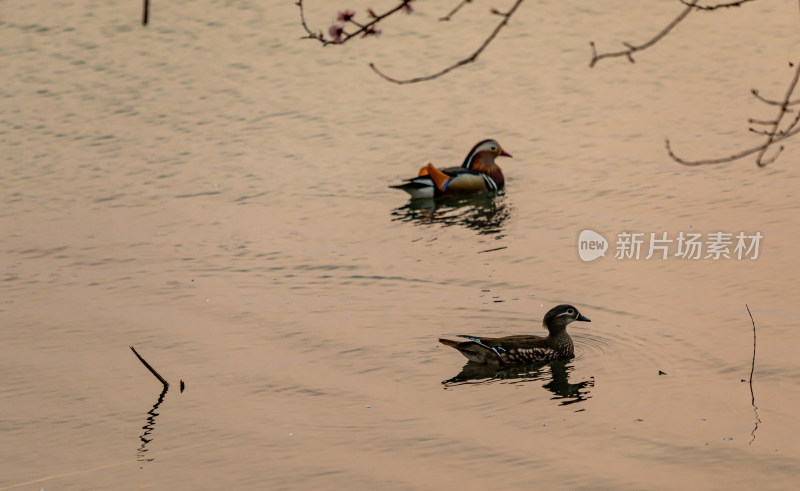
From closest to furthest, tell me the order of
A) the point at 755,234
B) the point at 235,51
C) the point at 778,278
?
the point at 778,278
the point at 755,234
the point at 235,51

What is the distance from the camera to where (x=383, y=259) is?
660 inches

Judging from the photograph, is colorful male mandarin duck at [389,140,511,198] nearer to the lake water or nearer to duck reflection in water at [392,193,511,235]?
duck reflection in water at [392,193,511,235]

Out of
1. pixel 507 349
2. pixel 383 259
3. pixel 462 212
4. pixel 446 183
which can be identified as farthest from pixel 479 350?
pixel 446 183

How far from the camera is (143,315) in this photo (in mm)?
15047

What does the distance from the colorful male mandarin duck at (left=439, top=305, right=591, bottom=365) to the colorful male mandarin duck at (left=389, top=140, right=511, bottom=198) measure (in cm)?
628

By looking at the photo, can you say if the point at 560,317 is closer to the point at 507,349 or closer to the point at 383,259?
the point at 507,349

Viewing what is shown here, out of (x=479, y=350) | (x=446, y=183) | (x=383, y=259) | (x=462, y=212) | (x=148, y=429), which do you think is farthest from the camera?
(x=446, y=183)

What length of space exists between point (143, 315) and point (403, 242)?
12.6 feet

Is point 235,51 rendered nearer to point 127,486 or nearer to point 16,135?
point 16,135

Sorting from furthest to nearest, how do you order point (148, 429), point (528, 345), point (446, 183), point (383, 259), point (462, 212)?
point (446, 183)
point (462, 212)
point (383, 259)
point (528, 345)
point (148, 429)

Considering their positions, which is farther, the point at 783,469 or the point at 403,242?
the point at 403,242

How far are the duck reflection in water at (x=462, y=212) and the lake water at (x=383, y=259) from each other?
8cm

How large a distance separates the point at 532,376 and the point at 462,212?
665cm

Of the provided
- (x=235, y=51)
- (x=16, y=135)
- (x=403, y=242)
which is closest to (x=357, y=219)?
(x=403, y=242)
